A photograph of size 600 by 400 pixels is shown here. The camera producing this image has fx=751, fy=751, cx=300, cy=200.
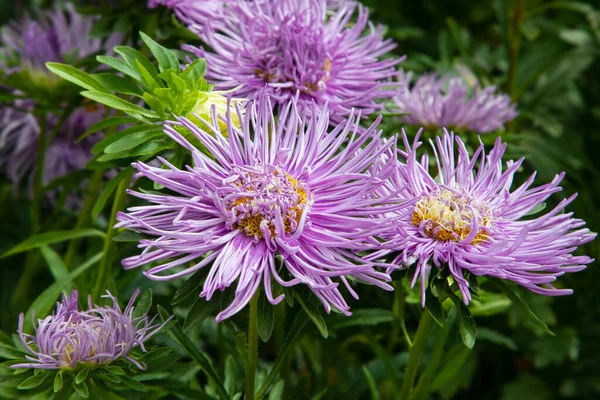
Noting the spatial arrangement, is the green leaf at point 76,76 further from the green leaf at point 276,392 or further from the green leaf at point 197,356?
the green leaf at point 276,392

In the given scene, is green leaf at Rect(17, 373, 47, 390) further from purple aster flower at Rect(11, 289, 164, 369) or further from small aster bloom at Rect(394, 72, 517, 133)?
small aster bloom at Rect(394, 72, 517, 133)

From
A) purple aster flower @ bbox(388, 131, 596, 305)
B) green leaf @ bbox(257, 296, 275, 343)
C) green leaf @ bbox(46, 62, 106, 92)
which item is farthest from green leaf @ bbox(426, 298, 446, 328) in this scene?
green leaf @ bbox(46, 62, 106, 92)

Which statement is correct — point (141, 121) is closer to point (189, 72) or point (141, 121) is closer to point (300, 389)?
point (189, 72)

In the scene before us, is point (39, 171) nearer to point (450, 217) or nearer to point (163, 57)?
point (163, 57)

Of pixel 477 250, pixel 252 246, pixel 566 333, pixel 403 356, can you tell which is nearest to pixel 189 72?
pixel 252 246

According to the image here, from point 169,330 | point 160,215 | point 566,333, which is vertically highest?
point 160,215
